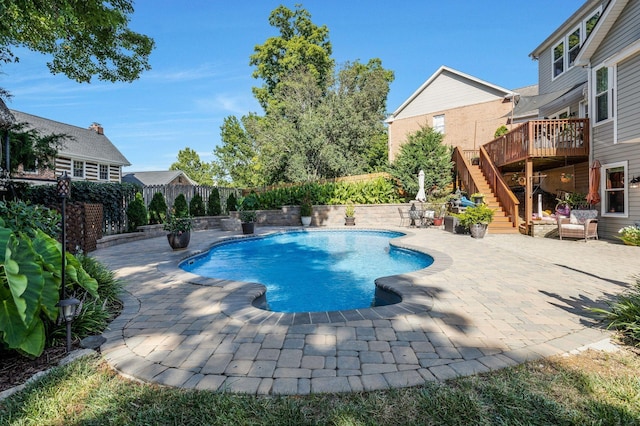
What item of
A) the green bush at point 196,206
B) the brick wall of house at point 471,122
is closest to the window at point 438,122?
the brick wall of house at point 471,122

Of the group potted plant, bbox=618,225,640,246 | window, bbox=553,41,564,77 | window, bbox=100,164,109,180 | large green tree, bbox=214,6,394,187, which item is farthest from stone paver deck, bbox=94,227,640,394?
window, bbox=100,164,109,180

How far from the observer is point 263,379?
2145mm

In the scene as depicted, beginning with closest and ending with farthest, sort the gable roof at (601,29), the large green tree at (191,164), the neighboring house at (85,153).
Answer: the gable roof at (601,29) → the neighboring house at (85,153) → the large green tree at (191,164)

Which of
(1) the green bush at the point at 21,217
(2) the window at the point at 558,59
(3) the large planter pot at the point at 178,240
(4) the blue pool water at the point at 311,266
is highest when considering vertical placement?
(2) the window at the point at 558,59

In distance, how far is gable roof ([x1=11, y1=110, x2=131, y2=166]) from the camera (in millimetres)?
18594

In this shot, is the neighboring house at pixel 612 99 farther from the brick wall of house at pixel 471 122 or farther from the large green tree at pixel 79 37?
the large green tree at pixel 79 37

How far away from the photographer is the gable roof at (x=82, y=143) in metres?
18.6

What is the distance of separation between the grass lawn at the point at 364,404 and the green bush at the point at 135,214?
10.7 meters

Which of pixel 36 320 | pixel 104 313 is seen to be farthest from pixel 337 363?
pixel 104 313

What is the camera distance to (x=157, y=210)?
41.7 feet

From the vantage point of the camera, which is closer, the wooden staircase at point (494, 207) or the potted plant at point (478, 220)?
the potted plant at point (478, 220)

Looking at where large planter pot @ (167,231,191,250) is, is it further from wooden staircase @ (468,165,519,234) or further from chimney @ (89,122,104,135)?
chimney @ (89,122,104,135)

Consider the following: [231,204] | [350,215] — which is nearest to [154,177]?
[231,204]

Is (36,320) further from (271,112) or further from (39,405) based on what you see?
(271,112)
